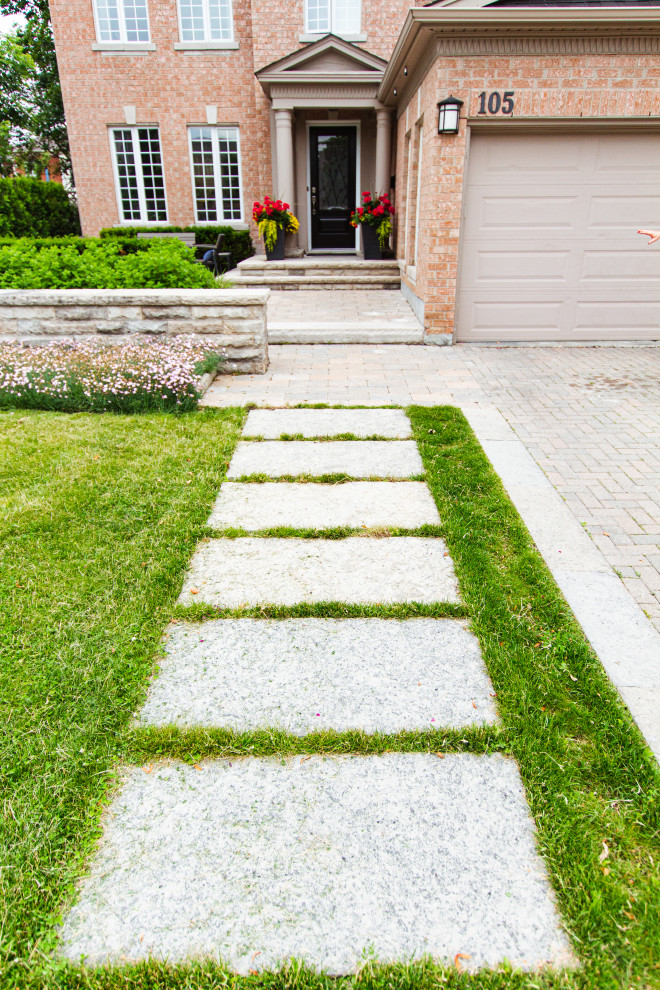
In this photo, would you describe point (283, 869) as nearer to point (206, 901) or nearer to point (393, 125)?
point (206, 901)

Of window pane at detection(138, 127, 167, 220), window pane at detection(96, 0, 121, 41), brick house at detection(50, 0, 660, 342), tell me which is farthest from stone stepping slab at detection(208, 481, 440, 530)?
window pane at detection(96, 0, 121, 41)

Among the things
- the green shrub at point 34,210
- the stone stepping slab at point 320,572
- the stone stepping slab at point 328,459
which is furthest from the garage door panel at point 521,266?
the green shrub at point 34,210

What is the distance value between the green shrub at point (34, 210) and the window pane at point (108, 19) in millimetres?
3697

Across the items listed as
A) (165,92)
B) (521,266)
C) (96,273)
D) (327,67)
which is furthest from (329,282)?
(165,92)

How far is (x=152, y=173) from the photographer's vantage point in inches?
618

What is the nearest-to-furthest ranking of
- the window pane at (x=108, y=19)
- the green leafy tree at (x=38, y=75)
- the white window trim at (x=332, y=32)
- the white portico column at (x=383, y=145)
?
the white portico column at (x=383, y=145), the white window trim at (x=332, y=32), the window pane at (x=108, y=19), the green leafy tree at (x=38, y=75)

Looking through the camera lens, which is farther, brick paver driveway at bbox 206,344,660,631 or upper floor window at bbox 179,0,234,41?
upper floor window at bbox 179,0,234,41

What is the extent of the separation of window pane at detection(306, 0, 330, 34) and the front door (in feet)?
6.27

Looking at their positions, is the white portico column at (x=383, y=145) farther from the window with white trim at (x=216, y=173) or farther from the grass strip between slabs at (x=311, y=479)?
the grass strip between slabs at (x=311, y=479)

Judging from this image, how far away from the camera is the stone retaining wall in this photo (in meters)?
6.68

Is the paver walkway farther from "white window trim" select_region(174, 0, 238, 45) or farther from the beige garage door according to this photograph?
"white window trim" select_region(174, 0, 238, 45)

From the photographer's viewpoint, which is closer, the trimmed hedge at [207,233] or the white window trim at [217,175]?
the trimmed hedge at [207,233]

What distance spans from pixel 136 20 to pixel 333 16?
4516mm

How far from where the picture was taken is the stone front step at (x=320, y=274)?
39.4ft
